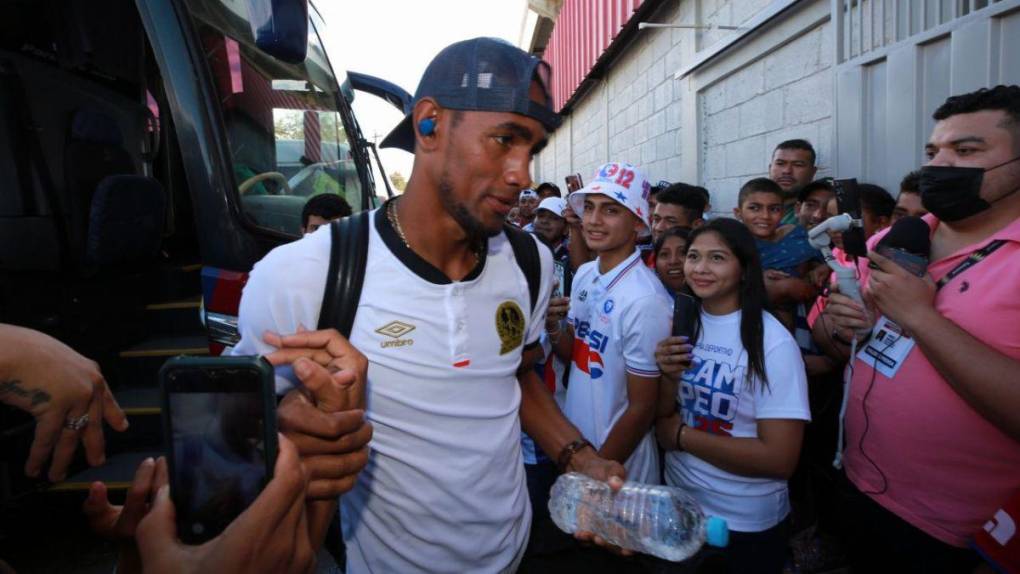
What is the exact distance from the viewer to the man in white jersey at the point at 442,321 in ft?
4.50

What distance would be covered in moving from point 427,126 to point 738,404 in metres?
1.58

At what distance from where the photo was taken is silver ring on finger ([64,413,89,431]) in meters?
0.94

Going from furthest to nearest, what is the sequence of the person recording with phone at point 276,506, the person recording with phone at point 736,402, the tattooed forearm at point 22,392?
the person recording with phone at point 736,402 → the tattooed forearm at point 22,392 → the person recording with phone at point 276,506

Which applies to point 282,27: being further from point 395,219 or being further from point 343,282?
point 343,282

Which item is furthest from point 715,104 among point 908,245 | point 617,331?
point 908,245

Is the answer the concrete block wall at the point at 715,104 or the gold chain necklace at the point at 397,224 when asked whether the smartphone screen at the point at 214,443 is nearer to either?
the gold chain necklace at the point at 397,224

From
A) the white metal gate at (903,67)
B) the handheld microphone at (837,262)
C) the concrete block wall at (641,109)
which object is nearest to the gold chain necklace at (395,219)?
the handheld microphone at (837,262)

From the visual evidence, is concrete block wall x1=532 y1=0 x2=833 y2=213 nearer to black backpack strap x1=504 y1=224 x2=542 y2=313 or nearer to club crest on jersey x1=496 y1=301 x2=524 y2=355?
black backpack strap x1=504 y1=224 x2=542 y2=313

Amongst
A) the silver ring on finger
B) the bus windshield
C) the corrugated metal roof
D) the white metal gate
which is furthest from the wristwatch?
the corrugated metal roof

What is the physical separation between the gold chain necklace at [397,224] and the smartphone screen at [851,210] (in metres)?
1.31

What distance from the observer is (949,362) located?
170cm

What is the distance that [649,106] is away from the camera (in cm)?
796

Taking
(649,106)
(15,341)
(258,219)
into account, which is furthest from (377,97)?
(15,341)

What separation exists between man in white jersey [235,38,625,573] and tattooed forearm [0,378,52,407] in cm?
41
